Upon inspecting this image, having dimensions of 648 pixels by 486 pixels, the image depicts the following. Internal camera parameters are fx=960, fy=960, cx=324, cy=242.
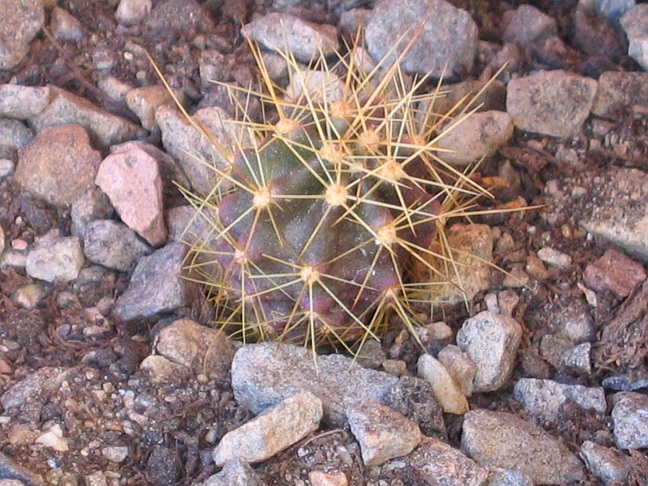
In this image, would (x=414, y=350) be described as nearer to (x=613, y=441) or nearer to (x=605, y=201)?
(x=613, y=441)

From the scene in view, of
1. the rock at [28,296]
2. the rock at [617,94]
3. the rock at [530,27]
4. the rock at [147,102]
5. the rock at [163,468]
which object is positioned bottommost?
the rock at [28,296]

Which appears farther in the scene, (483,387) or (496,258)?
(496,258)

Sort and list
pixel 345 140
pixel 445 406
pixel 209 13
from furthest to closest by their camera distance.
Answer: pixel 209 13, pixel 445 406, pixel 345 140

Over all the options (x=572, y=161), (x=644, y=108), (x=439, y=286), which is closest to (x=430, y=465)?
(x=439, y=286)

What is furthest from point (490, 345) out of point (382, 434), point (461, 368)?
point (382, 434)

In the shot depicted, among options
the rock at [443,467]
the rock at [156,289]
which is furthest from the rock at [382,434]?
the rock at [156,289]

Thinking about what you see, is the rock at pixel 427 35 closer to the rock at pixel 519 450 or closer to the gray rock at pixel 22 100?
the gray rock at pixel 22 100
